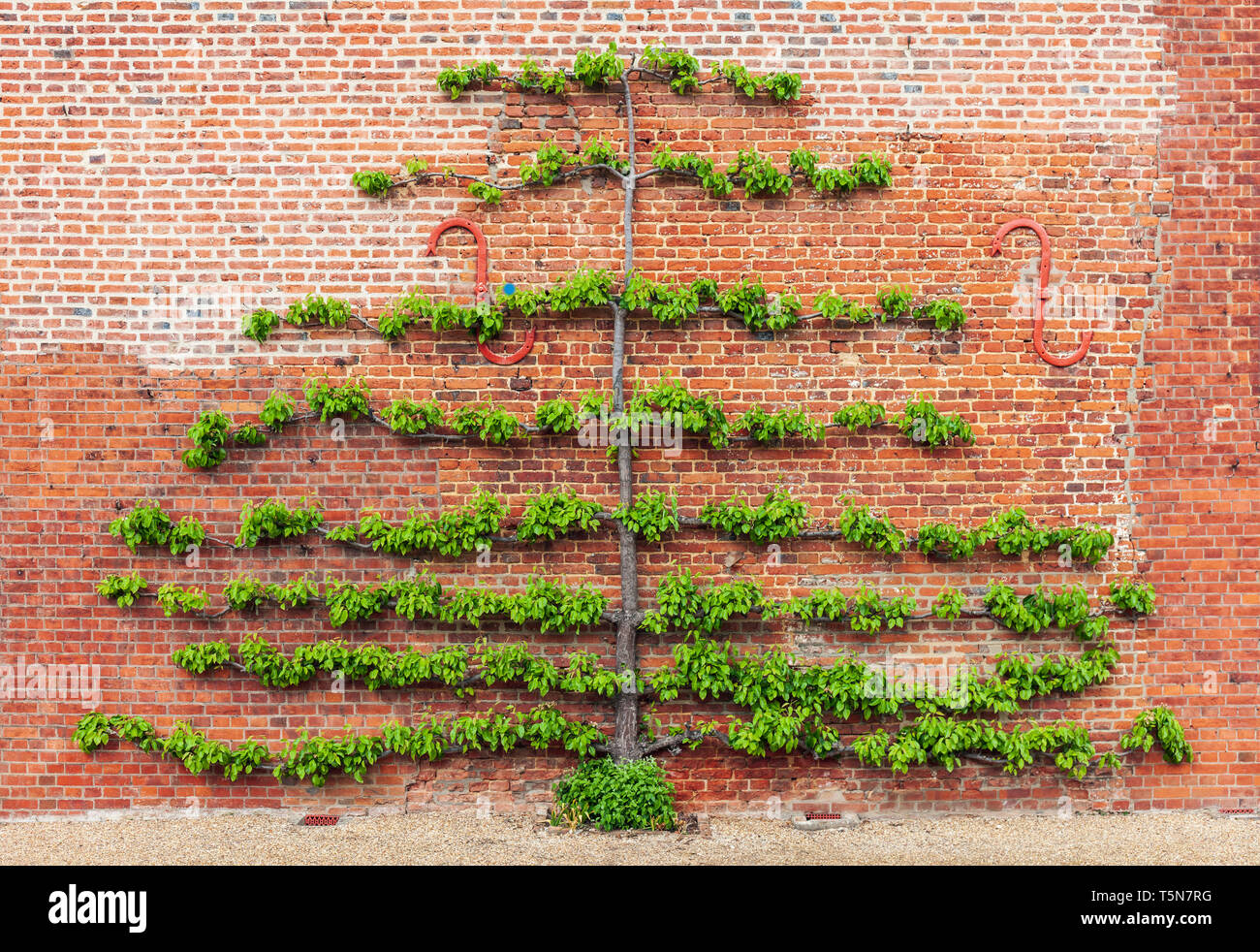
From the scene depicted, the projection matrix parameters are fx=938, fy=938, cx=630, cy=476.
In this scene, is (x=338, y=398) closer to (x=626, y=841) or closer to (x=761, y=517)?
(x=761, y=517)

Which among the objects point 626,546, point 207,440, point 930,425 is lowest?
point 626,546

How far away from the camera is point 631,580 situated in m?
5.45

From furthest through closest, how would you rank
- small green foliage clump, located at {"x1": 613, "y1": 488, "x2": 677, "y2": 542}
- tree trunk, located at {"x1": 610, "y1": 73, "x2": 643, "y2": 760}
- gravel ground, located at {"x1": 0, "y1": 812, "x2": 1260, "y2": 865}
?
tree trunk, located at {"x1": 610, "y1": 73, "x2": 643, "y2": 760}
small green foliage clump, located at {"x1": 613, "y1": 488, "x2": 677, "y2": 542}
gravel ground, located at {"x1": 0, "y1": 812, "x2": 1260, "y2": 865}

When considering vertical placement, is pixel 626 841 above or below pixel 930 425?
below

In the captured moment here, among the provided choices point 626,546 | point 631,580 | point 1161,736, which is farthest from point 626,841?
point 1161,736

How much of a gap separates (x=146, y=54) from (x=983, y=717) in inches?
246

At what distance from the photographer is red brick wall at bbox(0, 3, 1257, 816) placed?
17.9 feet

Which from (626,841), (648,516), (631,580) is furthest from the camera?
(631,580)

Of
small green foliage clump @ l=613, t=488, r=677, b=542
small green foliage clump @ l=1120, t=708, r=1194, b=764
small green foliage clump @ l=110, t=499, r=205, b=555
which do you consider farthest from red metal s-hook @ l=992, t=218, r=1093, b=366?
small green foliage clump @ l=110, t=499, r=205, b=555

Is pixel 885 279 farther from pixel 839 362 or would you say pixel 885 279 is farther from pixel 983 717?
pixel 983 717

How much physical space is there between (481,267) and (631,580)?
202cm

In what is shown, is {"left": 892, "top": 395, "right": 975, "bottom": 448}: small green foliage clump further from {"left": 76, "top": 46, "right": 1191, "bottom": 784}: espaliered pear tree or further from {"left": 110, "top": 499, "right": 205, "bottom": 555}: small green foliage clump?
{"left": 110, "top": 499, "right": 205, "bottom": 555}: small green foliage clump

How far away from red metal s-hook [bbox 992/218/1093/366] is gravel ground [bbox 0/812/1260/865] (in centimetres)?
270

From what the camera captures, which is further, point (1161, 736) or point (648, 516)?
point (1161, 736)
